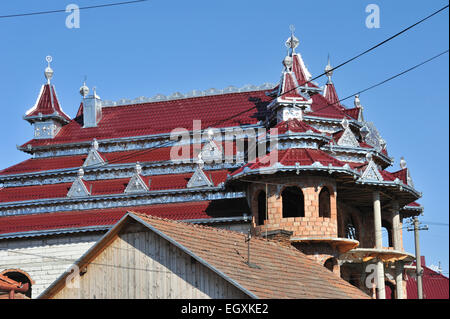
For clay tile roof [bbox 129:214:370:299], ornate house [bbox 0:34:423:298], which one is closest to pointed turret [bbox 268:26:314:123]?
ornate house [bbox 0:34:423:298]

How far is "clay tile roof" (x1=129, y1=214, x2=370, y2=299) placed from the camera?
27000mm

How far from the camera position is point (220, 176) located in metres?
52.2

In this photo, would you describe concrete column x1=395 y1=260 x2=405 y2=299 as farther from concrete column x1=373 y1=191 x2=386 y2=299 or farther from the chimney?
the chimney

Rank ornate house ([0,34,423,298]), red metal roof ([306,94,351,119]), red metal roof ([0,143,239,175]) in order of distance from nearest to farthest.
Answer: ornate house ([0,34,423,298]) < red metal roof ([306,94,351,119]) < red metal roof ([0,143,239,175])

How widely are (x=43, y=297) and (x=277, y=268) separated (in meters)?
7.51

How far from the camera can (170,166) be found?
180 feet

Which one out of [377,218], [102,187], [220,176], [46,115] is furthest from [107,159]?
[377,218]

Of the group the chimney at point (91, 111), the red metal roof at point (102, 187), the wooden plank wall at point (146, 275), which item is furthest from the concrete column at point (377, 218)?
the wooden plank wall at point (146, 275)

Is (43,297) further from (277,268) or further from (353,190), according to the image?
(353,190)

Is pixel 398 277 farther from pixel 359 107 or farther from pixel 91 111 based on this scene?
pixel 91 111

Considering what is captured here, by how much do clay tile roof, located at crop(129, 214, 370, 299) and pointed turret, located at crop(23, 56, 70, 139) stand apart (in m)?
28.9

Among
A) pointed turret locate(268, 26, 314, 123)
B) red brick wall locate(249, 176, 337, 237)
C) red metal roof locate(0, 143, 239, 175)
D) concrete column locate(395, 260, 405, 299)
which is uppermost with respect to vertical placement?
pointed turret locate(268, 26, 314, 123)
